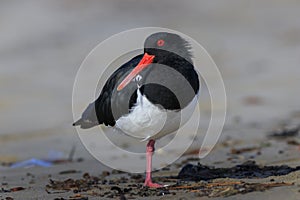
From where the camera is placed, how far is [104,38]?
576 inches

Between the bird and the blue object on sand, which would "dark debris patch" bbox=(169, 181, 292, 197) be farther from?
the blue object on sand

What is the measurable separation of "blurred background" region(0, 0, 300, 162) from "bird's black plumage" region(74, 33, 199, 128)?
100 inches

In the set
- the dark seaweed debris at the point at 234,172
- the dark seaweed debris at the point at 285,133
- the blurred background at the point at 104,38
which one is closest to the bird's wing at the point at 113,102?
the dark seaweed debris at the point at 234,172

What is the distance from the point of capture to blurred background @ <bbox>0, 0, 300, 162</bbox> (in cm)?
958

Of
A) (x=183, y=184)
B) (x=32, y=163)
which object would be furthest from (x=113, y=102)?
(x=32, y=163)

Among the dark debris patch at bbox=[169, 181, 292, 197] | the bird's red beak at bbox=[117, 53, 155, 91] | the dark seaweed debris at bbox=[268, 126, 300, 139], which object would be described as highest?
the bird's red beak at bbox=[117, 53, 155, 91]

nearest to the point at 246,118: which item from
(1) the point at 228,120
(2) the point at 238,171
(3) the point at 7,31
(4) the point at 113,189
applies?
(1) the point at 228,120

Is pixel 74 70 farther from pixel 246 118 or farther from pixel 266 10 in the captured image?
pixel 266 10

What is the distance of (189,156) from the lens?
292 inches

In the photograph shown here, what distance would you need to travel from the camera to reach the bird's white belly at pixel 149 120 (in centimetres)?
520

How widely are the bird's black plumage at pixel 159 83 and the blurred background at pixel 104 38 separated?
255 centimetres

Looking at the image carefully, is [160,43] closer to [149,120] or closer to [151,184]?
[149,120]

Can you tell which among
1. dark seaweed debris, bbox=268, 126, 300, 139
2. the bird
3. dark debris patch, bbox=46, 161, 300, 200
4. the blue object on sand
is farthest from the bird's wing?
dark seaweed debris, bbox=268, 126, 300, 139

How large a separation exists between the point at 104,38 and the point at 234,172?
917cm
